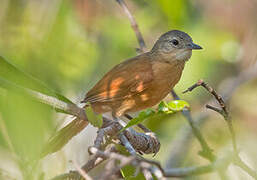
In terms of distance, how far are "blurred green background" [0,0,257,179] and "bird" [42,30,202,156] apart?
0.19m

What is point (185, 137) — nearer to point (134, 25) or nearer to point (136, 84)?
point (136, 84)

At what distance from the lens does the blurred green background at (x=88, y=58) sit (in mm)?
1706

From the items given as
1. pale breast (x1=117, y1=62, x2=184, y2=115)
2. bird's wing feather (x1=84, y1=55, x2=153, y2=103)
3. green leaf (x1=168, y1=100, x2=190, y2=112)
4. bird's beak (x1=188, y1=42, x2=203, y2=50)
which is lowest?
pale breast (x1=117, y1=62, x2=184, y2=115)

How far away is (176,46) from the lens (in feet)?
16.1

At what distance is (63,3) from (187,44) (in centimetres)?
154

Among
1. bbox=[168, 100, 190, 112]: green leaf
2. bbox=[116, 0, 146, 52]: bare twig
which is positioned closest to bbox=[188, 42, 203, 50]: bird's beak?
bbox=[116, 0, 146, 52]: bare twig

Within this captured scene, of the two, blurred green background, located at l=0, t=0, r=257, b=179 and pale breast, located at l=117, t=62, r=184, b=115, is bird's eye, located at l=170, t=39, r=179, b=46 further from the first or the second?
pale breast, located at l=117, t=62, r=184, b=115

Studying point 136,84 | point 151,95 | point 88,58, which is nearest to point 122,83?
point 136,84

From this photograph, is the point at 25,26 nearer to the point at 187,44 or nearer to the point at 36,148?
the point at 187,44

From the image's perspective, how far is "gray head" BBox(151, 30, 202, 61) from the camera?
4752 millimetres

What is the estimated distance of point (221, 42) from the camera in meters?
5.68

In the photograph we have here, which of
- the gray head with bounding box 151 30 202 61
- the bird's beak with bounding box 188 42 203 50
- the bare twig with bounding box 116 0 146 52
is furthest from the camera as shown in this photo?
the gray head with bounding box 151 30 202 61

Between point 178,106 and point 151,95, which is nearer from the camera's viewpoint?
point 178,106

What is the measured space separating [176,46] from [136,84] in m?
0.75
